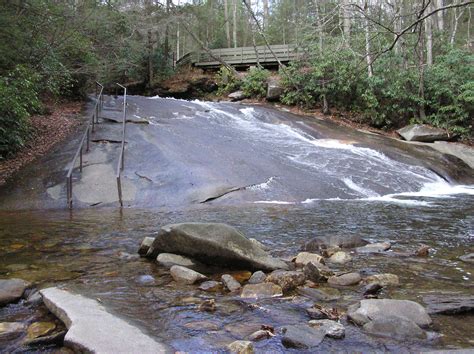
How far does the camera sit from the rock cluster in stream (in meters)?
3.36

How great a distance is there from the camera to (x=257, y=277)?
470 cm

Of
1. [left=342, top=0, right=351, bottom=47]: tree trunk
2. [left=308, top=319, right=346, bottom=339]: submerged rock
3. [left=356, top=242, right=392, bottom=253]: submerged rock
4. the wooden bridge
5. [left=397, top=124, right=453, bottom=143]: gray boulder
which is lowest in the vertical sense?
[left=356, top=242, right=392, bottom=253]: submerged rock

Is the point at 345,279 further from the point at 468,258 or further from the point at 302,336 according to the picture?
the point at 468,258

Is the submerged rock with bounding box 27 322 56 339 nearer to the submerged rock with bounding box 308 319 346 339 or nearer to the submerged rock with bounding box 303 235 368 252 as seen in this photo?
the submerged rock with bounding box 308 319 346 339

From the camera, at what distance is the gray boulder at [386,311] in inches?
139

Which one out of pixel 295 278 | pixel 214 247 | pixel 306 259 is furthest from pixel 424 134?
pixel 295 278

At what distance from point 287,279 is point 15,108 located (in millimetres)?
9158

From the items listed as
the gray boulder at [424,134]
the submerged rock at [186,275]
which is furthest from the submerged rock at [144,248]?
the gray boulder at [424,134]

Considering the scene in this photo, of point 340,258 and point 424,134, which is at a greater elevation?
point 424,134

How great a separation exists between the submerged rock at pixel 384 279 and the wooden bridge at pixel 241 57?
2435cm

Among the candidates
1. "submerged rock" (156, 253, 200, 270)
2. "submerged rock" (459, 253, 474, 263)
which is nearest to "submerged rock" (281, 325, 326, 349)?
"submerged rock" (156, 253, 200, 270)

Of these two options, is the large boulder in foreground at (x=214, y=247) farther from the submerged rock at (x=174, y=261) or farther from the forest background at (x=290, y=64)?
the forest background at (x=290, y=64)

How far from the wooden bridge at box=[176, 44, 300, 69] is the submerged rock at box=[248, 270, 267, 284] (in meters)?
24.4

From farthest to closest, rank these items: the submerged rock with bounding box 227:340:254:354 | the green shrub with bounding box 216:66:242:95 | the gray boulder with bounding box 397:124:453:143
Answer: the green shrub with bounding box 216:66:242:95, the gray boulder with bounding box 397:124:453:143, the submerged rock with bounding box 227:340:254:354
